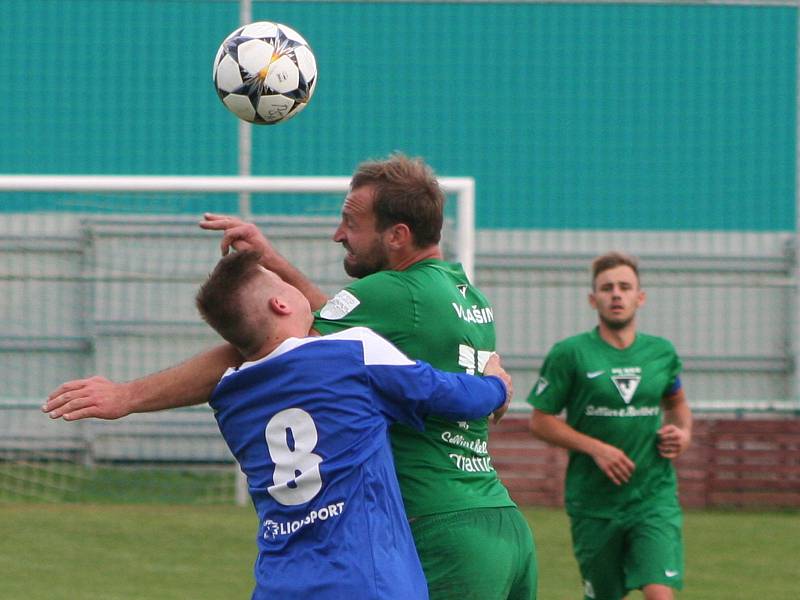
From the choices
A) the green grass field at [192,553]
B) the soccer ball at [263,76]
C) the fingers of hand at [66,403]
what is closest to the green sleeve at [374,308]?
the fingers of hand at [66,403]

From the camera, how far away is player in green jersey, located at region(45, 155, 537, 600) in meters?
3.84

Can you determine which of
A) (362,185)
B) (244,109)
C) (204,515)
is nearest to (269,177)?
(204,515)

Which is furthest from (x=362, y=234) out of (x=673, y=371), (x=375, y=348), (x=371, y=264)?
(x=673, y=371)

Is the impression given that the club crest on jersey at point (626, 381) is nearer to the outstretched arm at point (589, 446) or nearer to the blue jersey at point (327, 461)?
the outstretched arm at point (589, 446)

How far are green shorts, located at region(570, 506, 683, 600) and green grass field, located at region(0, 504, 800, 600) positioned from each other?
3.59ft

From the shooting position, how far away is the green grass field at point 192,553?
24.9 ft

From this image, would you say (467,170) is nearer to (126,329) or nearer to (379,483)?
(126,329)

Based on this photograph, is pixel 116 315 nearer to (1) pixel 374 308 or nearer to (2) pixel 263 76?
(2) pixel 263 76

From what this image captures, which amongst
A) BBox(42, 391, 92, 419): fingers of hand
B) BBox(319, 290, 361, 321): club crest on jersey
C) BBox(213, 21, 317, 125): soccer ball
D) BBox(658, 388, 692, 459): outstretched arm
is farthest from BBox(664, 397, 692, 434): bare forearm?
BBox(42, 391, 92, 419): fingers of hand

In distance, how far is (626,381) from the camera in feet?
22.1

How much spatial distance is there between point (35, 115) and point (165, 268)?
1646 millimetres

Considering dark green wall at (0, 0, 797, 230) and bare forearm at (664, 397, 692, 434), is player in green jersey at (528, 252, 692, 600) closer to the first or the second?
bare forearm at (664, 397, 692, 434)

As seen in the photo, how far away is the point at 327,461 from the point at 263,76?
258 cm

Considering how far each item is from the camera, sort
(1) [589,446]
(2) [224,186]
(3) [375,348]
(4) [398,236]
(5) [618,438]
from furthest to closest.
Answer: (2) [224,186], (5) [618,438], (1) [589,446], (4) [398,236], (3) [375,348]
